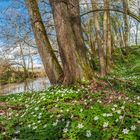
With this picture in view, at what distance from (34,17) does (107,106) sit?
6.99 metres

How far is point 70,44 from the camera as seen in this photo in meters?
10.2

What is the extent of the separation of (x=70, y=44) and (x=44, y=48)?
2.04 meters

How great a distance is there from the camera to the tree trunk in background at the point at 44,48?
11719 millimetres

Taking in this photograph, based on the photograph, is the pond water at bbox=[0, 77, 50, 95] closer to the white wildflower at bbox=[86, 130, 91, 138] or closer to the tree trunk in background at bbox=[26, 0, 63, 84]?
the tree trunk in background at bbox=[26, 0, 63, 84]

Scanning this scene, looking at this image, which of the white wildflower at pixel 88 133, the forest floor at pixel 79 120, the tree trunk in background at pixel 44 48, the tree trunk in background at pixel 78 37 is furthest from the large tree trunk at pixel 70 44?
the white wildflower at pixel 88 133

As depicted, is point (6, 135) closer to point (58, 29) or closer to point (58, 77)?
point (58, 29)

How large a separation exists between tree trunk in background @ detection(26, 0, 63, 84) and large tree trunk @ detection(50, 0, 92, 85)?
1387mm

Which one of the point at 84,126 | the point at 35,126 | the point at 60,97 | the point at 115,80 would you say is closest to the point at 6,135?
the point at 35,126

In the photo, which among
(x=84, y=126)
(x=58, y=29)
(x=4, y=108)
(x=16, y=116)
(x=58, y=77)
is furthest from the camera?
(x=58, y=77)

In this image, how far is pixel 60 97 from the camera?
317 inches

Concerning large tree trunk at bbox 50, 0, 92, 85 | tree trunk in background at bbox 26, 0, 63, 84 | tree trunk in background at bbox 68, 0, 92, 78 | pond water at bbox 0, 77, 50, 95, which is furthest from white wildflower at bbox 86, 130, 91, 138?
pond water at bbox 0, 77, 50, 95

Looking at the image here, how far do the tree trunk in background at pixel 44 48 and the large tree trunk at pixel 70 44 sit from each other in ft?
4.55

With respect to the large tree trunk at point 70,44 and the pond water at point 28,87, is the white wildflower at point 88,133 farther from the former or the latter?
the pond water at point 28,87

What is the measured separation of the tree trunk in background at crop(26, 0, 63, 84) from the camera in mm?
11719
